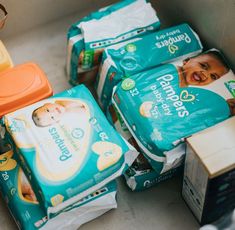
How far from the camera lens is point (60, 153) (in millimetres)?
1263

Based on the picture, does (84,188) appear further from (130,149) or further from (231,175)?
(231,175)

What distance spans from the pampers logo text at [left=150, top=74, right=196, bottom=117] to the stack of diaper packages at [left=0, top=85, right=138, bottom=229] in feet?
0.51

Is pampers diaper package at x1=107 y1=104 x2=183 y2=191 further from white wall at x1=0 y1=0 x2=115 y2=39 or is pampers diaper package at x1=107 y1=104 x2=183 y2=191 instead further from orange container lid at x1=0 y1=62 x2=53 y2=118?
white wall at x1=0 y1=0 x2=115 y2=39

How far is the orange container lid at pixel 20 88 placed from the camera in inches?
55.1

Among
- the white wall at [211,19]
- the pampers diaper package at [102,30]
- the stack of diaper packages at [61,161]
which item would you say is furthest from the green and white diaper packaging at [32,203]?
the white wall at [211,19]

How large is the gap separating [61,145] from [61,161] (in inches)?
1.8

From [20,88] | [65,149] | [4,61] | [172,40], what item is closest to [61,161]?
[65,149]

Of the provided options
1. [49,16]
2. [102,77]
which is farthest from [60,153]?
[49,16]

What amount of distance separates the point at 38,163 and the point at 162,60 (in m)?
0.49

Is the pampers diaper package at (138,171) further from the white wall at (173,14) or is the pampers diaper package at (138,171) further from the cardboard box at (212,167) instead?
the white wall at (173,14)

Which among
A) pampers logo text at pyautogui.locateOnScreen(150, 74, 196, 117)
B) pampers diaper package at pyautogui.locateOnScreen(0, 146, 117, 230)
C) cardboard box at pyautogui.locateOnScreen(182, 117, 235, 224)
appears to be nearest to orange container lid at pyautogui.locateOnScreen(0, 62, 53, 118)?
pampers diaper package at pyautogui.locateOnScreen(0, 146, 117, 230)

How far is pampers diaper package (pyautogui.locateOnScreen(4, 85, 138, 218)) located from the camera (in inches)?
48.5

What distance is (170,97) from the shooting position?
1381mm

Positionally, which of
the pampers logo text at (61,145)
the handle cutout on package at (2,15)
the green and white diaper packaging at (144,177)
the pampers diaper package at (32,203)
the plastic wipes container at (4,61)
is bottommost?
the green and white diaper packaging at (144,177)
